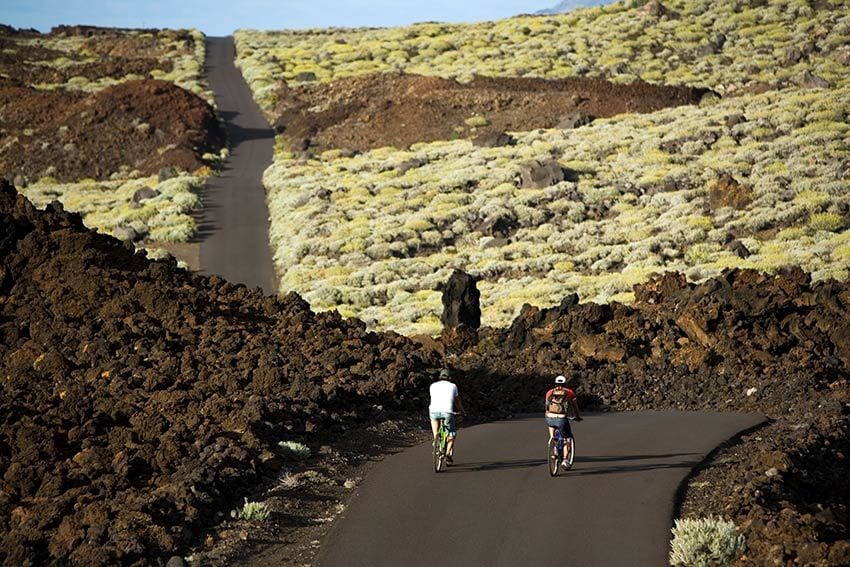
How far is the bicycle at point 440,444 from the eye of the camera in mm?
15734

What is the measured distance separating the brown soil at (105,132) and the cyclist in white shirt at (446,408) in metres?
56.6

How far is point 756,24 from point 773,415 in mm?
83202

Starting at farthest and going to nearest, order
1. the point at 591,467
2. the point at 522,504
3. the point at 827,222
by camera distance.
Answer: the point at 827,222, the point at 591,467, the point at 522,504

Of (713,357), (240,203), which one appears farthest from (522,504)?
(240,203)

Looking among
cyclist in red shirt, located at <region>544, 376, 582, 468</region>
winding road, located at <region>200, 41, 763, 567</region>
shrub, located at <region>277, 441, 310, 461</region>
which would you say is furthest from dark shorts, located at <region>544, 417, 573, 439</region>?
shrub, located at <region>277, 441, 310, 461</region>

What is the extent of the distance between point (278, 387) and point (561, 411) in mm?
6161

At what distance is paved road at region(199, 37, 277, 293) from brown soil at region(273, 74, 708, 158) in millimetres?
2945

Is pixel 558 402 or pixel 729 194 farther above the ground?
pixel 729 194

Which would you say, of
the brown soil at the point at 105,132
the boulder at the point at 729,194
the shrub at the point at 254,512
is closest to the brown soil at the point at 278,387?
the shrub at the point at 254,512

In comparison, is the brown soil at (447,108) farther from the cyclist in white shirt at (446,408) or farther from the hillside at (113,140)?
the cyclist in white shirt at (446,408)

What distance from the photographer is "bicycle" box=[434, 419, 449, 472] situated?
1573 centimetres

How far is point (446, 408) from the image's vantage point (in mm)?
15828

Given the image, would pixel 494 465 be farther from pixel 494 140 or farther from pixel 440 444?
pixel 494 140

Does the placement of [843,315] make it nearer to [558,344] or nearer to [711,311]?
[711,311]
